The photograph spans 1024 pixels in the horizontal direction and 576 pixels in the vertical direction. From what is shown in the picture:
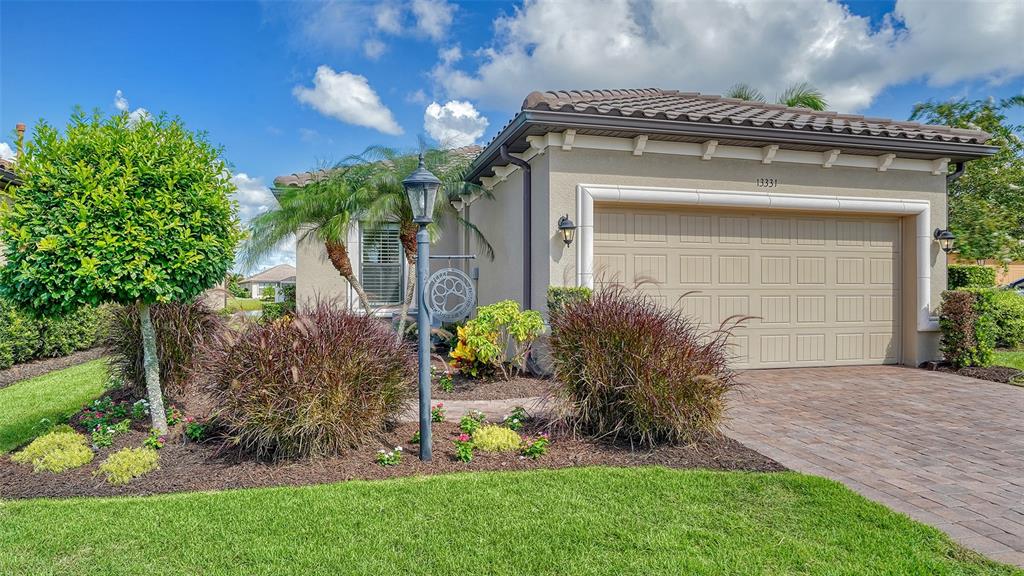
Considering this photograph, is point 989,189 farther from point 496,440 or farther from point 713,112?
point 496,440

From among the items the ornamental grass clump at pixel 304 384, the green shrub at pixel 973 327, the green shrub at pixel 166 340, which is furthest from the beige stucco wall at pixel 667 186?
the green shrub at pixel 166 340

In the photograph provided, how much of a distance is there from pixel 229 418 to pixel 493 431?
2.08 metres

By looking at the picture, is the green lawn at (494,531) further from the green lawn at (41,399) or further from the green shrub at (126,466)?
the green lawn at (41,399)

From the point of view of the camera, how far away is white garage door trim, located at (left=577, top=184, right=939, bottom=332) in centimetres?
755

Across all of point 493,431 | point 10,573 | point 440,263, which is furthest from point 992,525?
point 440,263

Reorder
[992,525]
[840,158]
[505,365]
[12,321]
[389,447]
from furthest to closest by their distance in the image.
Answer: [12,321] → [840,158] → [505,365] → [389,447] → [992,525]

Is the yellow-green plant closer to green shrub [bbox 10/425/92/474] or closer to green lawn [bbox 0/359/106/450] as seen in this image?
green shrub [bbox 10/425/92/474]

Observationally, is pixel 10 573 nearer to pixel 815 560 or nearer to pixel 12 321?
pixel 815 560

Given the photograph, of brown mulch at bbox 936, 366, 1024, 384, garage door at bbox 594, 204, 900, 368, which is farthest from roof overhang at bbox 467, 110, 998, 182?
brown mulch at bbox 936, 366, 1024, 384

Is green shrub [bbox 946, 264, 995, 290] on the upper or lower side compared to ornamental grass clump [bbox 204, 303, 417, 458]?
upper

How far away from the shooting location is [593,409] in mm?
4730

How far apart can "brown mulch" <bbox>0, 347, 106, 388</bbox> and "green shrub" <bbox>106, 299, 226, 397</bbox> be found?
2.96 metres

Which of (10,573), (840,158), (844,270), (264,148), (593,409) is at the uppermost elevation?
(264,148)

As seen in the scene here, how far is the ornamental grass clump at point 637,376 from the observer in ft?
14.8
